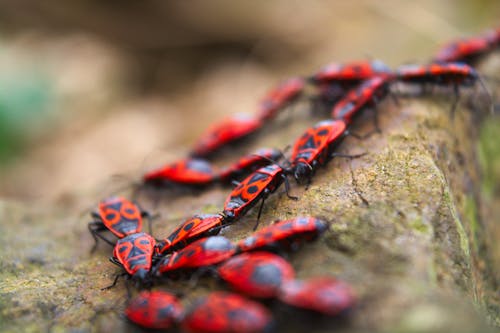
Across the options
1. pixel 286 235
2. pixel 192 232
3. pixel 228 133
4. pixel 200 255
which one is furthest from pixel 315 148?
pixel 228 133

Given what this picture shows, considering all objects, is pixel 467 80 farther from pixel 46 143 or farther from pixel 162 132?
pixel 46 143

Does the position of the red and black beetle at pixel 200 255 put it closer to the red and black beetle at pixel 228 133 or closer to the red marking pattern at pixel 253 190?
the red marking pattern at pixel 253 190

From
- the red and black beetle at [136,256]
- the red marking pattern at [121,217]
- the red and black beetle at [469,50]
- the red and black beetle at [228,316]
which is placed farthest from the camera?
the red and black beetle at [469,50]

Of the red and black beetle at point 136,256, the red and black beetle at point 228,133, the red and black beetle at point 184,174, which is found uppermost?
the red and black beetle at point 228,133

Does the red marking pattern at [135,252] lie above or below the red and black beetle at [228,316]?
above

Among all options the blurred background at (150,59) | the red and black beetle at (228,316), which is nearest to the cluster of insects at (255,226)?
the red and black beetle at (228,316)

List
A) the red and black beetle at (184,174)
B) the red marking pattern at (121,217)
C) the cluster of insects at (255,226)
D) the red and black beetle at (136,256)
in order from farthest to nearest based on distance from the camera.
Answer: the red and black beetle at (184,174) → the red marking pattern at (121,217) → the red and black beetle at (136,256) → the cluster of insects at (255,226)

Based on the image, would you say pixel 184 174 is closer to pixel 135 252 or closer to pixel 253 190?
pixel 253 190

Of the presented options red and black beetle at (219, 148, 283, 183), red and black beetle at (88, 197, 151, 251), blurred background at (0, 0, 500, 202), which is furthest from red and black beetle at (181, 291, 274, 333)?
blurred background at (0, 0, 500, 202)
